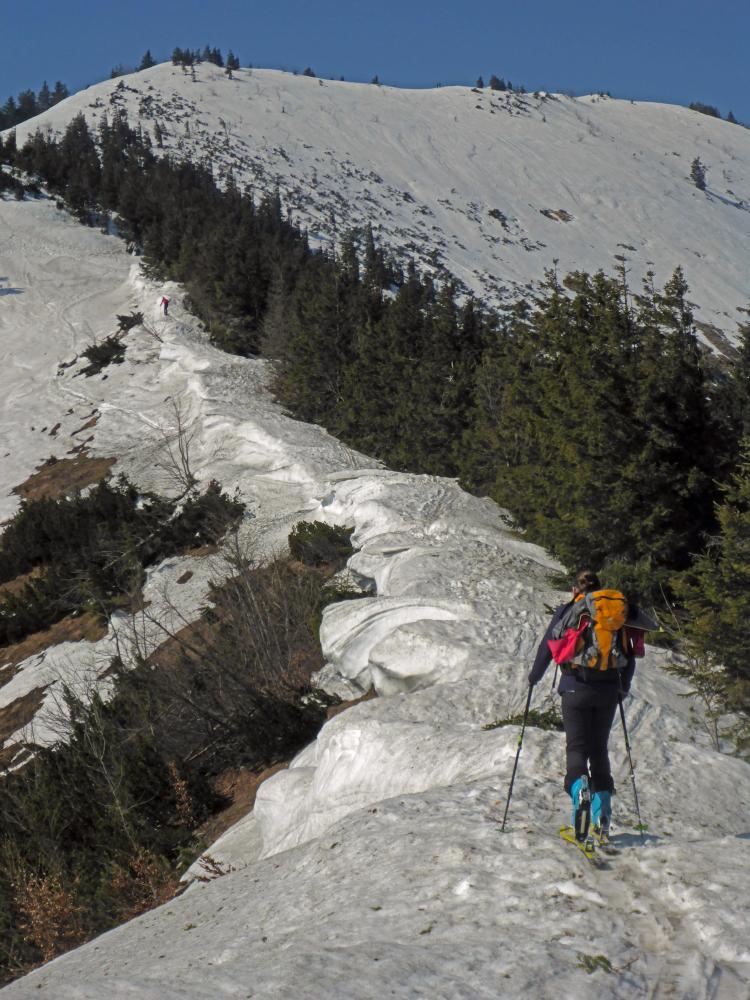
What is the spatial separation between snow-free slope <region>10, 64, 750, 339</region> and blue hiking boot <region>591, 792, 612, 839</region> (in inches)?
3359

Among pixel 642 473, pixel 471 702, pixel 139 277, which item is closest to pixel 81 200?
pixel 139 277

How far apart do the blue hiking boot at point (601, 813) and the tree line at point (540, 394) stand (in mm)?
6398

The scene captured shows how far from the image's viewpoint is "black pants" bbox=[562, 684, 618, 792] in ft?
20.7

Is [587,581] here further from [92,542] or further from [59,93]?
[59,93]

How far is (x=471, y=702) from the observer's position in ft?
33.4

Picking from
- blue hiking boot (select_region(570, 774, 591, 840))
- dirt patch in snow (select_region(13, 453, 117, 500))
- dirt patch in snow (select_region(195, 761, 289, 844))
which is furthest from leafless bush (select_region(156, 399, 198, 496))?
blue hiking boot (select_region(570, 774, 591, 840))

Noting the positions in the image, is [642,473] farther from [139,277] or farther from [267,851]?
[139,277]

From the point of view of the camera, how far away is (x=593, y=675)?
629 centimetres

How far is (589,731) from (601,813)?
54 centimetres

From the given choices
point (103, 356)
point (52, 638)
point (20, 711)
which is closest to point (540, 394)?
point (20, 711)

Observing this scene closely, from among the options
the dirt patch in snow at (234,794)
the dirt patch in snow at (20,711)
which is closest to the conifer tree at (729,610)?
the dirt patch in snow at (234,794)

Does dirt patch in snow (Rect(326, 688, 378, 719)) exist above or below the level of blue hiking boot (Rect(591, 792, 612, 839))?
below

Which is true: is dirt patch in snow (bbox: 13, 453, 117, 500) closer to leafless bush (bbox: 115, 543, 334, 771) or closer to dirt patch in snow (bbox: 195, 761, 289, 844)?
leafless bush (bbox: 115, 543, 334, 771)

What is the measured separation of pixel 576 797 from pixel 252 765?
26.1 ft
